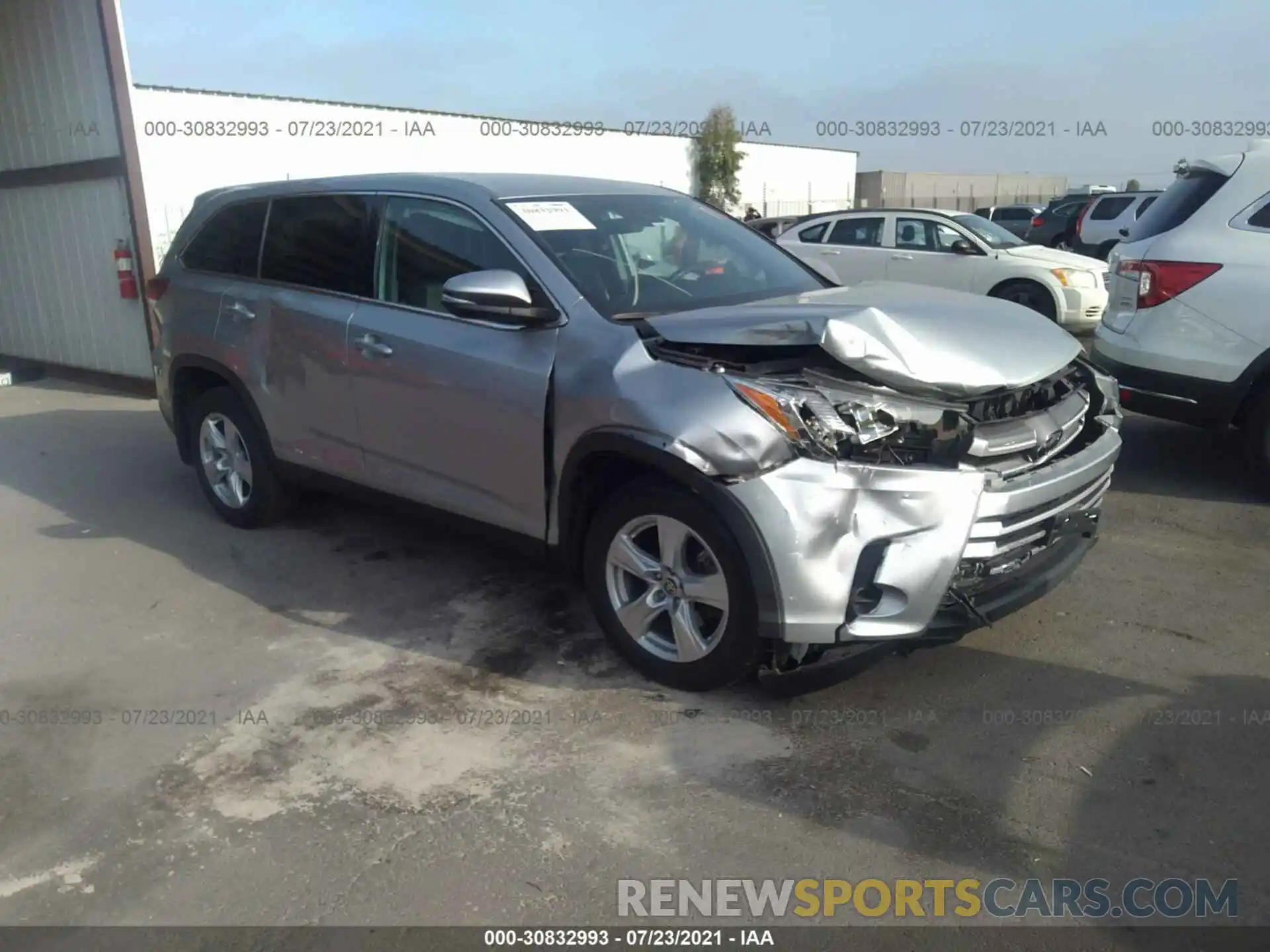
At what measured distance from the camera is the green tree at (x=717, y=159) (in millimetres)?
29484

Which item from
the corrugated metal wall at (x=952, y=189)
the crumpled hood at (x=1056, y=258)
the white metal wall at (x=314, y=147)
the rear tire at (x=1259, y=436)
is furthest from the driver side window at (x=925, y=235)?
the corrugated metal wall at (x=952, y=189)

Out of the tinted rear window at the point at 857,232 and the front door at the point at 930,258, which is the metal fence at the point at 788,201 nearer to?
the tinted rear window at the point at 857,232

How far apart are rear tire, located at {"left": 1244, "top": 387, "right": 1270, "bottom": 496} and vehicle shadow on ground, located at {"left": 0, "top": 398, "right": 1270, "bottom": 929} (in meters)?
2.24

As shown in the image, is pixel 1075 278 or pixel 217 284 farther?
pixel 1075 278

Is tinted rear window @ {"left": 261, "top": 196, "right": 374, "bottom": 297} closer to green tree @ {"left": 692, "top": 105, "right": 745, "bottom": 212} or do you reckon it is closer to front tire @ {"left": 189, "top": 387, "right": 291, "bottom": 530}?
front tire @ {"left": 189, "top": 387, "right": 291, "bottom": 530}

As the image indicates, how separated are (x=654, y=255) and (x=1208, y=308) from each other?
3.03 metres

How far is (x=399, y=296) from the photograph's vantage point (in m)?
4.57

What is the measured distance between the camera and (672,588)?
365 cm

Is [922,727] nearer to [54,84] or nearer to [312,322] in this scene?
[312,322]

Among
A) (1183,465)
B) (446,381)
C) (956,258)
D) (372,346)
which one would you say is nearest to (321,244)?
(372,346)

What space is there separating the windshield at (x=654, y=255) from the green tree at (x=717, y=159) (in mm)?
25235

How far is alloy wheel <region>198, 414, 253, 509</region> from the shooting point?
225 inches

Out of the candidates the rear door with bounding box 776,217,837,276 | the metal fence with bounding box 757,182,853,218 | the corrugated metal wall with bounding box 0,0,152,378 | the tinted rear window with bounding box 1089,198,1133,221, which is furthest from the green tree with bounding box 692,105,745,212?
the corrugated metal wall with bounding box 0,0,152,378

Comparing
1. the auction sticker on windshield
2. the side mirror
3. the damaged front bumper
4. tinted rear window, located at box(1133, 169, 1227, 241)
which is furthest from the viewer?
tinted rear window, located at box(1133, 169, 1227, 241)
